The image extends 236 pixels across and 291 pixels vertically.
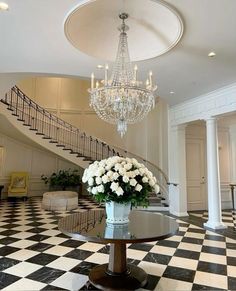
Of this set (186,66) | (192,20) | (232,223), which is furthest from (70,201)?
(192,20)

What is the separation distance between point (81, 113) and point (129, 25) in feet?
24.6

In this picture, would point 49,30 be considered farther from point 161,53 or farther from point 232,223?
point 232,223

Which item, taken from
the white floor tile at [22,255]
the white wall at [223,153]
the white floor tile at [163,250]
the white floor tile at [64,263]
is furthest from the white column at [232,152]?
the white floor tile at [22,255]

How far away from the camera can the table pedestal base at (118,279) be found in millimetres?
2402

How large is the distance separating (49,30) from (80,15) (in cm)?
47

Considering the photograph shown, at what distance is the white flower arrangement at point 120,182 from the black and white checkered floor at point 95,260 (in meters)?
1.05

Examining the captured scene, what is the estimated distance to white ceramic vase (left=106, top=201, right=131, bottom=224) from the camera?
8.08 feet

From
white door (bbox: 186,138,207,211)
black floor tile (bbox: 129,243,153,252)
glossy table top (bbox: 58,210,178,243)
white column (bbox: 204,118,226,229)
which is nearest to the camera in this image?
glossy table top (bbox: 58,210,178,243)

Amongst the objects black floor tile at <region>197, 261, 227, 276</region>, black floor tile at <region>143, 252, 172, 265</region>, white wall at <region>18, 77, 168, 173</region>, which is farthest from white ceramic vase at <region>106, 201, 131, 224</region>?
white wall at <region>18, 77, 168, 173</region>

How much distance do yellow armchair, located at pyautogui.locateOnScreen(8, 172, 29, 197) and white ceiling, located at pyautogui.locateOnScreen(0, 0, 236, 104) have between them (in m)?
5.01

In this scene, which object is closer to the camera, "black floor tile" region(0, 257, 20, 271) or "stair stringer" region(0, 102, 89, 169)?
"black floor tile" region(0, 257, 20, 271)

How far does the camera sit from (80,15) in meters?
2.88

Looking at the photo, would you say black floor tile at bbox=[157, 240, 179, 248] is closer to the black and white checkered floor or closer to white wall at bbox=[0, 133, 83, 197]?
the black and white checkered floor

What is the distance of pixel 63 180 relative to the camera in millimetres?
8758
